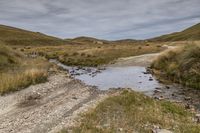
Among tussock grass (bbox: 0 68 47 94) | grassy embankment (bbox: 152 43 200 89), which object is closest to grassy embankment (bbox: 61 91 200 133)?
tussock grass (bbox: 0 68 47 94)

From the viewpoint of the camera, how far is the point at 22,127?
1462cm

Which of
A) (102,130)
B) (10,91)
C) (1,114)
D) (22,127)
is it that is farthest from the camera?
(10,91)

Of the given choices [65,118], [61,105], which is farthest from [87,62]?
[65,118]

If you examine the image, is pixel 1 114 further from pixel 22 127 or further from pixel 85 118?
pixel 85 118

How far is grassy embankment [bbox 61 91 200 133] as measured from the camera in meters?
13.3

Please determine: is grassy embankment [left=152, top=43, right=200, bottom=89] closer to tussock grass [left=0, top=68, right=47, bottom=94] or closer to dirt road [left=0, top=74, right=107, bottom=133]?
dirt road [left=0, top=74, right=107, bottom=133]

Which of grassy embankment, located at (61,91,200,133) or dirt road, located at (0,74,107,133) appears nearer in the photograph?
grassy embankment, located at (61,91,200,133)

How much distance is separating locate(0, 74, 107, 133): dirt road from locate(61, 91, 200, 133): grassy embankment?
0.96 meters

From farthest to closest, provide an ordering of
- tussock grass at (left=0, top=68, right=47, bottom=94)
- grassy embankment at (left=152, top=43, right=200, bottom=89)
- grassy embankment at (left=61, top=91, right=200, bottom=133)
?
1. grassy embankment at (left=152, top=43, right=200, bottom=89)
2. tussock grass at (left=0, top=68, right=47, bottom=94)
3. grassy embankment at (left=61, top=91, right=200, bottom=133)

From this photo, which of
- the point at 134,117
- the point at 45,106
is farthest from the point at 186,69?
the point at 134,117

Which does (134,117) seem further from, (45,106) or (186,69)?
(186,69)

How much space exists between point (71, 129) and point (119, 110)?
357cm

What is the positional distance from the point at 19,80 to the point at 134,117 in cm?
1335

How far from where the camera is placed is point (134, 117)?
14773 mm
